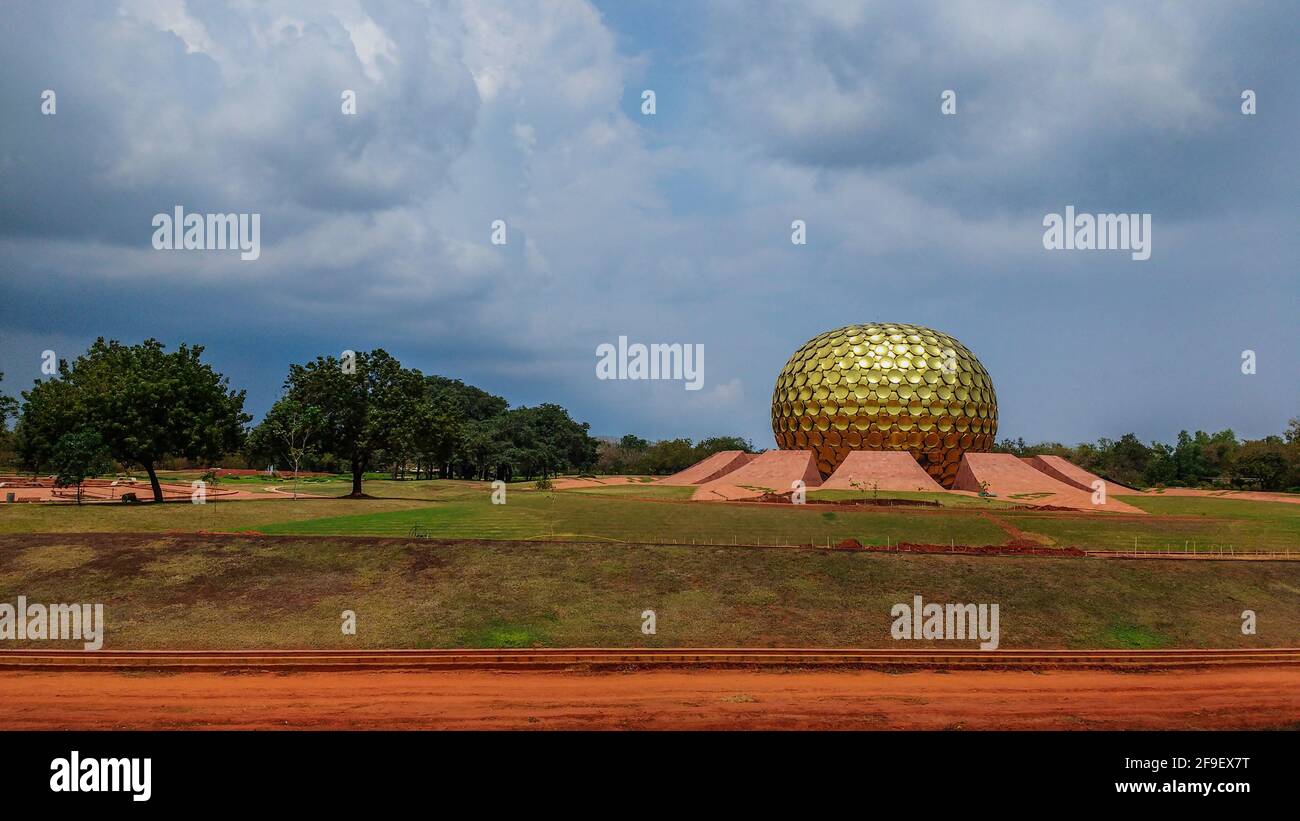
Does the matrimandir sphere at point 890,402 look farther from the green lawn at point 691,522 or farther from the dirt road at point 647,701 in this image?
the dirt road at point 647,701

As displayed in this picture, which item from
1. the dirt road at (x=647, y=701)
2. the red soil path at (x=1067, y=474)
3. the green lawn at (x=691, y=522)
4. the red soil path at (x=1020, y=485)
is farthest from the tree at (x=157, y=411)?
the red soil path at (x=1067, y=474)

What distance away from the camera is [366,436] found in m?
40.3

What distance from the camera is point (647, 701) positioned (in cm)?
1408

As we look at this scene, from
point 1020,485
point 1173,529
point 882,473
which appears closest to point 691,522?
point 882,473

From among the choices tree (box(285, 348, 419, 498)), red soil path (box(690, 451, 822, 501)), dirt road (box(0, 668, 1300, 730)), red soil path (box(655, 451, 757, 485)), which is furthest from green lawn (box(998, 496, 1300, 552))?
tree (box(285, 348, 419, 498))

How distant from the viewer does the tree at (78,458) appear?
107ft

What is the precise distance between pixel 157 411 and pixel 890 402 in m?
39.3

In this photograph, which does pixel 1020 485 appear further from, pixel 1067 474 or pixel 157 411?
pixel 157 411

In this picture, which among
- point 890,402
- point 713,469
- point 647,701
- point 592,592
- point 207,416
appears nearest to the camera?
point 647,701

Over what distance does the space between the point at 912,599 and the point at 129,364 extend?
37634 millimetres

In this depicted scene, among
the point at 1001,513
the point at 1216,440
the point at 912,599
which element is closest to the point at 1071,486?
the point at 1001,513

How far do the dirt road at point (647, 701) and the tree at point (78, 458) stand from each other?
2090 centimetres

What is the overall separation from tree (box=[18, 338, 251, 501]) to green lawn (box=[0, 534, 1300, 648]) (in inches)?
548

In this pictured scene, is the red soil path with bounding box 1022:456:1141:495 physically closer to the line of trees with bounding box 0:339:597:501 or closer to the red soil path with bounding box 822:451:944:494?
the red soil path with bounding box 822:451:944:494
